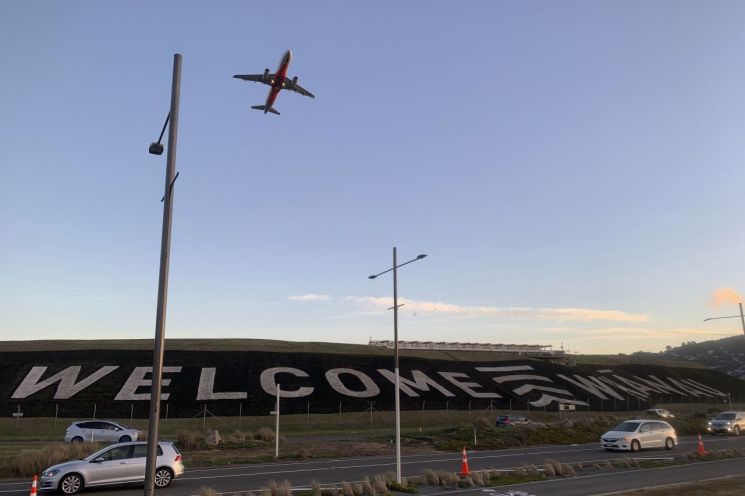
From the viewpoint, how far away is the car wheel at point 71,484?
60.6ft

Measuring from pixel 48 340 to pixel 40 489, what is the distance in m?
62.1

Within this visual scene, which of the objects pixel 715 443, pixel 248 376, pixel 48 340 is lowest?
pixel 715 443

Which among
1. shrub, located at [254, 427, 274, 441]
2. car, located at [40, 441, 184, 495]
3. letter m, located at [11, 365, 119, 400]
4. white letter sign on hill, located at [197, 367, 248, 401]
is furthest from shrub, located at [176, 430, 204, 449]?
letter m, located at [11, 365, 119, 400]

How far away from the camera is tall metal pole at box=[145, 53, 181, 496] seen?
9.39 m

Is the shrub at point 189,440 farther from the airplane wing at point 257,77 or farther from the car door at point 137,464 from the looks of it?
the airplane wing at point 257,77

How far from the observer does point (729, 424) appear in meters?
43.9

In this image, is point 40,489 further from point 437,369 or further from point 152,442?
point 437,369

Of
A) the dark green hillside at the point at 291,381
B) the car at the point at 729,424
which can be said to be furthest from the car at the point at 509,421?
the car at the point at 729,424

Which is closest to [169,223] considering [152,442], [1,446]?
[152,442]

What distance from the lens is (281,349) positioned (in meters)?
76.8

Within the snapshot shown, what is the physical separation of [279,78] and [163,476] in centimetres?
2663

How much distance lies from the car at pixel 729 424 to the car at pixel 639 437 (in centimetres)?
1389

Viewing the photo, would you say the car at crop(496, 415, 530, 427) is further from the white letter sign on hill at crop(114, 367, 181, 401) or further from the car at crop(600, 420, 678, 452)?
the white letter sign on hill at crop(114, 367, 181, 401)

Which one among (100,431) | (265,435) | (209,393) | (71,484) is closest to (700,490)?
(71,484)
